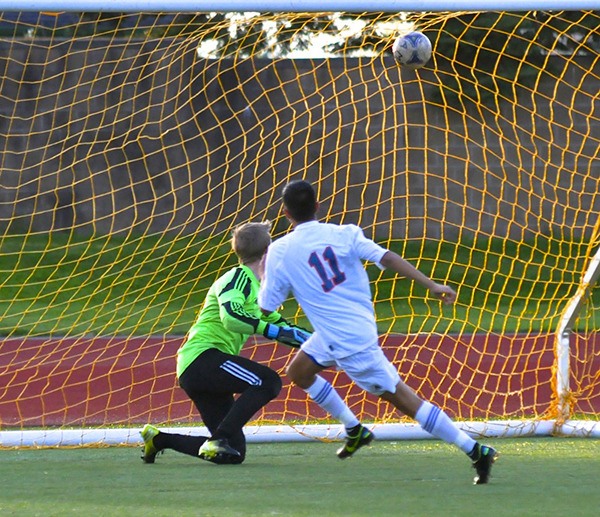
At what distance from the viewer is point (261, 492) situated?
5074 millimetres

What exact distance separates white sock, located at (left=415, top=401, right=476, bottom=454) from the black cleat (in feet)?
0.17

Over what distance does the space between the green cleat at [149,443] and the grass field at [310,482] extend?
7cm

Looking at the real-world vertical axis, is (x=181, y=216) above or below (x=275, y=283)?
above

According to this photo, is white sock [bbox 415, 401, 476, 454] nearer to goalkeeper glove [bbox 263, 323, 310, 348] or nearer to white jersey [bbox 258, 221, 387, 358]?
white jersey [bbox 258, 221, 387, 358]

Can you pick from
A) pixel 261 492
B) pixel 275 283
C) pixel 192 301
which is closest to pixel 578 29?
pixel 192 301

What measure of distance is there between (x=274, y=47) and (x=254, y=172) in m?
1.02

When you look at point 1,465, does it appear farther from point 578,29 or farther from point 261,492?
point 578,29

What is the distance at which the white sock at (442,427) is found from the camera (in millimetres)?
5180

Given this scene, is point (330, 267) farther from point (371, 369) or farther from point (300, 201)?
point (371, 369)

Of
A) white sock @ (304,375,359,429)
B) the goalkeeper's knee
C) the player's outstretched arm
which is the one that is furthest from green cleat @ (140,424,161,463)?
the player's outstretched arm

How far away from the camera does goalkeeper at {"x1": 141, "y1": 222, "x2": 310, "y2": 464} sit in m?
5.84

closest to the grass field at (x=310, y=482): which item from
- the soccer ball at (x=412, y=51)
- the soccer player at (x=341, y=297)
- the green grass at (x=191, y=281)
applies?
the soccer player at (x=341, y=297)

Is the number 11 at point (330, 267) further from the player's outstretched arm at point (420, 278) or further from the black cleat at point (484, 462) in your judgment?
the black cleat at point (484, 462)

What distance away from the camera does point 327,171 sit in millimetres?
10930
